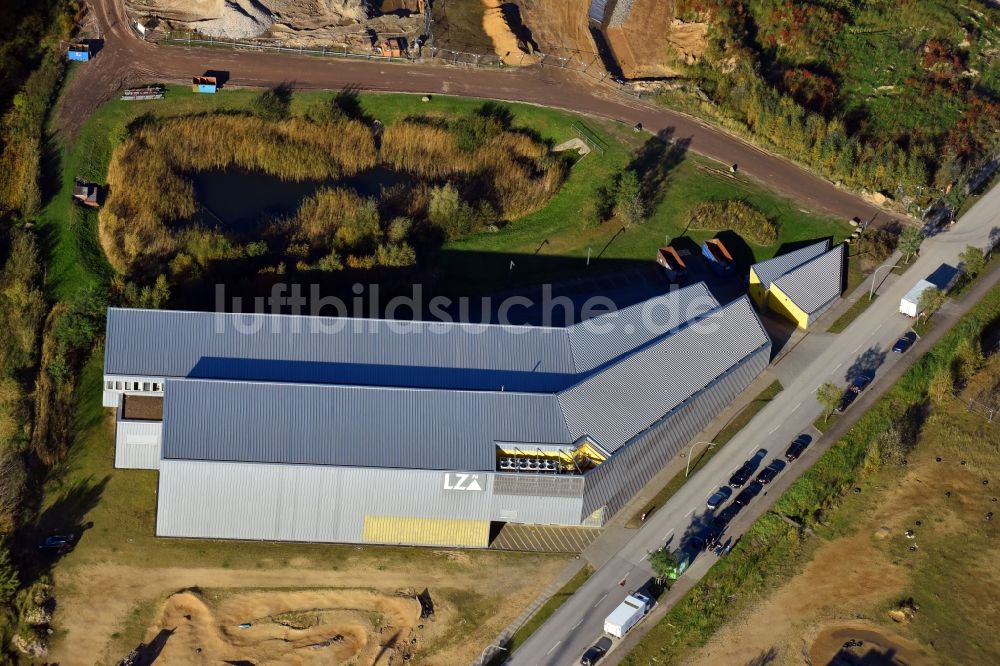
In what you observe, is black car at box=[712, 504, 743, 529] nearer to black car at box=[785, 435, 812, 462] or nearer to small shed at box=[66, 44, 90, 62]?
black car at box=[785, 435, 812, 462]

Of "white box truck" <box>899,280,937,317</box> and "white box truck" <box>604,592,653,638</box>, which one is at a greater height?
"white box truck" <box>899,280,937,317</box>

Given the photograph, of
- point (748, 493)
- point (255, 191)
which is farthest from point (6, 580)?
point (748, 493)

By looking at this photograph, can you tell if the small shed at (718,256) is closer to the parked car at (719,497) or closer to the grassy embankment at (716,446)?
the grassy embankment at (716,446)

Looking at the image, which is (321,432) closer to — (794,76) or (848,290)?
(848,290)

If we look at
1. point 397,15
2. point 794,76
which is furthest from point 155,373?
point 794,76

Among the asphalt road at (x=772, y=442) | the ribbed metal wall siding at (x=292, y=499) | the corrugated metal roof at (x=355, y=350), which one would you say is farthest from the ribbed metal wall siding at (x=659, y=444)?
the ribbed metal wall siding at (x=292, y=499)

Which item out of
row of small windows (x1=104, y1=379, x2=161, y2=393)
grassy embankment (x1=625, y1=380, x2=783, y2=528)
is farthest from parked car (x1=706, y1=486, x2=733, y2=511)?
row of small windows (x1=104, y1=379, x2=161, y2=393)

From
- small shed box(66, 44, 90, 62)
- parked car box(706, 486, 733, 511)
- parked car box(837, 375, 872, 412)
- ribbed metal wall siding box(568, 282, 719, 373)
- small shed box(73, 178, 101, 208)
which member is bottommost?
parked car box(706, 486, 733, 511)
